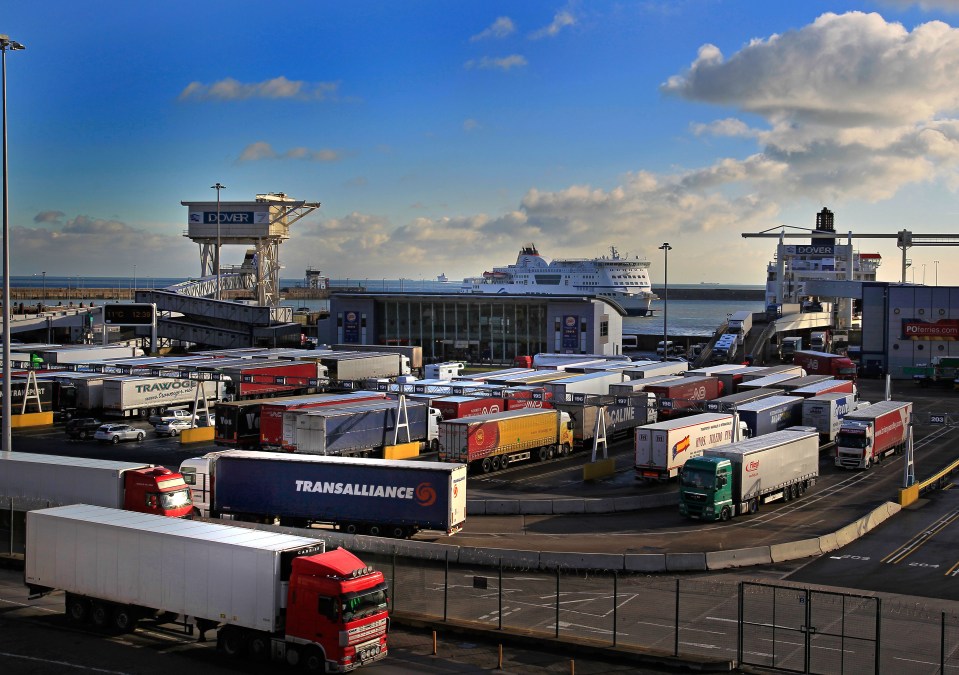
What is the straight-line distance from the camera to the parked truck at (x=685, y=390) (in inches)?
1736

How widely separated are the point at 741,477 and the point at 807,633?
564 inches

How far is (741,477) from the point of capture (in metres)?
29.6

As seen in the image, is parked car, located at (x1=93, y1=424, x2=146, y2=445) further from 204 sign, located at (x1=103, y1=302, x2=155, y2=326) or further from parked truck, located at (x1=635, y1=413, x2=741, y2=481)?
204 sign, located at (x1=103, y1=302, x2=155, y2=326)

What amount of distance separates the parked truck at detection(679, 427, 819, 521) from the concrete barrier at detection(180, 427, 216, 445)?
22.9 m

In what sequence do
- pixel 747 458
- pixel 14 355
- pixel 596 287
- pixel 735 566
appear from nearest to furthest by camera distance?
pixel 735 566 → pixel 747 458 → pixel 14 355 → pixel 596 287

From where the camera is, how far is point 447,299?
79188 millimetres

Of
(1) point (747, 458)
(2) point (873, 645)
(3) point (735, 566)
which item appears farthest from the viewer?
(1) point (747, 458)

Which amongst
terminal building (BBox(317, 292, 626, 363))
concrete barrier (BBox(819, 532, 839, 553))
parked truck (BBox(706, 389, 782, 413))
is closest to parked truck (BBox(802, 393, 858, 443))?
parked truck (BBox(706, 389, 782, 413))

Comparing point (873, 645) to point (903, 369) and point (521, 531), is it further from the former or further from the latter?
point (903, 369)

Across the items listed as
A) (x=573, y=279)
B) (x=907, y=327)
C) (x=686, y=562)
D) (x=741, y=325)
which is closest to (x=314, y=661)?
(x=686, y=562)

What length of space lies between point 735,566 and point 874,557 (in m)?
4.32

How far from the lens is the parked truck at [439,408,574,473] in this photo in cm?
3503

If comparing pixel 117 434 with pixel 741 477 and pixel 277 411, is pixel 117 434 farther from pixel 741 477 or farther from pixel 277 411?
pixel 741 477

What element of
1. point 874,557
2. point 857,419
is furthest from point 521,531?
point 857,419
